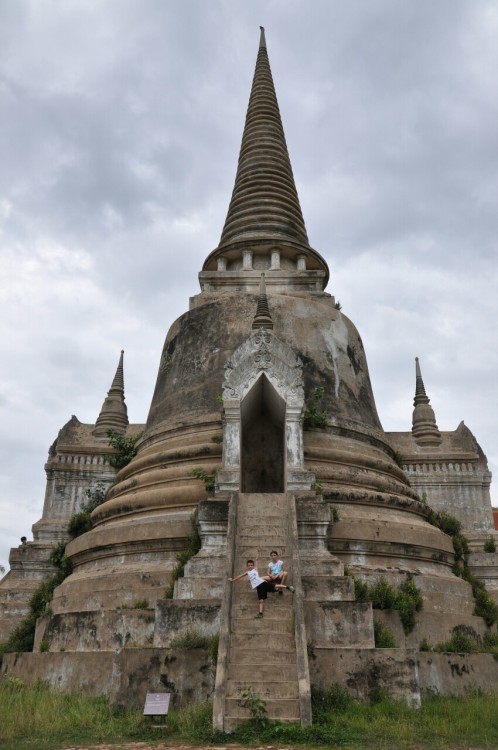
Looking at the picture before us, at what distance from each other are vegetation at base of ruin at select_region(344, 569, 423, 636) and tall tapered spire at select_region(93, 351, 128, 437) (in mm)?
9676

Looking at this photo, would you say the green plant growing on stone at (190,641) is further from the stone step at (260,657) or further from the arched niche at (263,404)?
the arched niche at (263,404)

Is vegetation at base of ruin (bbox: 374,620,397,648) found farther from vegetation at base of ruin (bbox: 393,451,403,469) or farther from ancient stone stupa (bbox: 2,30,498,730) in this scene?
vegetation at base of ruin (bbox: 393,451,403,469)

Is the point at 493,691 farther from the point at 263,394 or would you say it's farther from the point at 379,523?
the point at 263,394

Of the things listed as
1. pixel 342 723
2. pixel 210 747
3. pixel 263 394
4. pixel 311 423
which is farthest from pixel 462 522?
pixel 210 747

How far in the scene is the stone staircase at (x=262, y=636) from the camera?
7.14 metres

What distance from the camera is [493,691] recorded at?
9.60m

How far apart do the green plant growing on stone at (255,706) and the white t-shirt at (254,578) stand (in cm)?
162

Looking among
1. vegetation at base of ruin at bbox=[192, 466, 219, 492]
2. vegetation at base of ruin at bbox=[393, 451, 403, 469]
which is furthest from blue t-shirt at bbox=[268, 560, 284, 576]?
vegetation at base of ruin at bbox=[393, 451, 403, 469]

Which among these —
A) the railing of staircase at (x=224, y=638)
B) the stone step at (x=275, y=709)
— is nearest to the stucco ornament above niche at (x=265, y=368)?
the railing of staircase at (x=224, y=638)

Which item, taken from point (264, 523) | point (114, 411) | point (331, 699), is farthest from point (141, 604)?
point (114, 411)

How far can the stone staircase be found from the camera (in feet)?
23.4

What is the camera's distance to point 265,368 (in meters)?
12.5

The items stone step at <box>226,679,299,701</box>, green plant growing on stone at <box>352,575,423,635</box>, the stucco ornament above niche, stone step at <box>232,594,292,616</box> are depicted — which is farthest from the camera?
the stucco ornament above niche

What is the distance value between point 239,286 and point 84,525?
22.8 feet
